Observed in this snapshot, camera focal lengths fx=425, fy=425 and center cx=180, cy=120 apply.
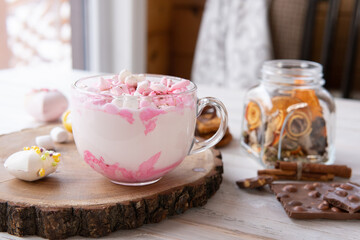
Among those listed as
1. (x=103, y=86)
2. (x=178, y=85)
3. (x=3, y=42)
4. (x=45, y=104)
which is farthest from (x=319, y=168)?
(x=3, y=42)

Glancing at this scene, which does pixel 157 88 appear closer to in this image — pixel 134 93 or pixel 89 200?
pixel 134 93

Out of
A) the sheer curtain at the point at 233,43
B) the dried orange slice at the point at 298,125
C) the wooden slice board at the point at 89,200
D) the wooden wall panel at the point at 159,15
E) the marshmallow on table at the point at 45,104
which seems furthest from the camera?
the wooden wall panel at the point at 159,15

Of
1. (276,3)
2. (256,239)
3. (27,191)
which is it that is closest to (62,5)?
(276,3)

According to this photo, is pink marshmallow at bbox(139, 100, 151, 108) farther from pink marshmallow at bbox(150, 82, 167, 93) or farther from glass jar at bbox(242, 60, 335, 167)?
glass jar at bbox(242, 60, 335, 167)

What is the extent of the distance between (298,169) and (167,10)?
8.20 ft

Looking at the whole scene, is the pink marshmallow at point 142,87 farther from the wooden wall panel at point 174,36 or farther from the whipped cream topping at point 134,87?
the wooden wall panel at point 174,36

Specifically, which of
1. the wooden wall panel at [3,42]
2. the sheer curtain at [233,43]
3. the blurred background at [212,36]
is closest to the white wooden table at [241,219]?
the wooden wall panel at [3,42]

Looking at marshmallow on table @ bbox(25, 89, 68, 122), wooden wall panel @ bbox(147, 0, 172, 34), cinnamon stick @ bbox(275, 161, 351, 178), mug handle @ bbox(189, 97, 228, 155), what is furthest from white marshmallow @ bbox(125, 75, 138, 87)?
wooden wall panel @ bbox(147, 0, 172, 34)

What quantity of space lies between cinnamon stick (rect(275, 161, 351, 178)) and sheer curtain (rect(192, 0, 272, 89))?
156 cm

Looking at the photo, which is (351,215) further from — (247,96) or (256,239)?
(247,96)

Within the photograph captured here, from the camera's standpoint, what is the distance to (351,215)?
682 millimetres

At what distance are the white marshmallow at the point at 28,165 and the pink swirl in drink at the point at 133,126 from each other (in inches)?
2.6

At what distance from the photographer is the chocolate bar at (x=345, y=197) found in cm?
68

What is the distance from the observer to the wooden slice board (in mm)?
613
